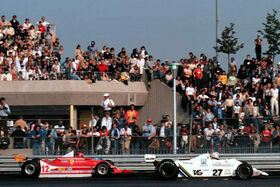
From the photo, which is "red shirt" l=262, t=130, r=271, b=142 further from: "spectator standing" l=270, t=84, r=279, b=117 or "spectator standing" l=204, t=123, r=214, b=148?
"spectator standing" l=270, t=84, r=279, b=117

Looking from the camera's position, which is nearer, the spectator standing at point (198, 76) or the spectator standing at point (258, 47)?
the spectator standing at point (198, 76)

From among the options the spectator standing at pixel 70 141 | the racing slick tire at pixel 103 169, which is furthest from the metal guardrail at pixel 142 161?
the racing slick tire at pixel 103 169

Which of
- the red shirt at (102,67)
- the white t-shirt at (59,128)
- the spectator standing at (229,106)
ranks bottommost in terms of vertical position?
the white t-shirt at (59,128)

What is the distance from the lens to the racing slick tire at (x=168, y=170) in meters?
18.8

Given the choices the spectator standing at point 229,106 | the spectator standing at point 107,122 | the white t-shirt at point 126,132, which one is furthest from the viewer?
the spectator standing at point 229,106

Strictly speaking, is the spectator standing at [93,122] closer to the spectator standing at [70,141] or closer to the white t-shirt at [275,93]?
the spectator standing at [70,141]

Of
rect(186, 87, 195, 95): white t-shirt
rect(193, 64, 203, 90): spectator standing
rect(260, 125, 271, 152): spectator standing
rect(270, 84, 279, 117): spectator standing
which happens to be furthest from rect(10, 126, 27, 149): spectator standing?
rect(270, 84, 279, 117): spectator standing

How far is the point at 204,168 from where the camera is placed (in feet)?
63.0

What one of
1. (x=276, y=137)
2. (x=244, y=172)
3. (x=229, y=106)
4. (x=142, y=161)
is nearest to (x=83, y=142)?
(x=142, y=161)

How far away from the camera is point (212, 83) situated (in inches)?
1117

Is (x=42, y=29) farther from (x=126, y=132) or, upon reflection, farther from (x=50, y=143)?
(x=50, y=143)

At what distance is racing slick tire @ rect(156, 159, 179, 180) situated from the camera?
1880cm

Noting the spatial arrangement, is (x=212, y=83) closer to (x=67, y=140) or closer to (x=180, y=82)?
(x=180, y=82)

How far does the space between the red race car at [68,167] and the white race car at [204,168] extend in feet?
4.72
